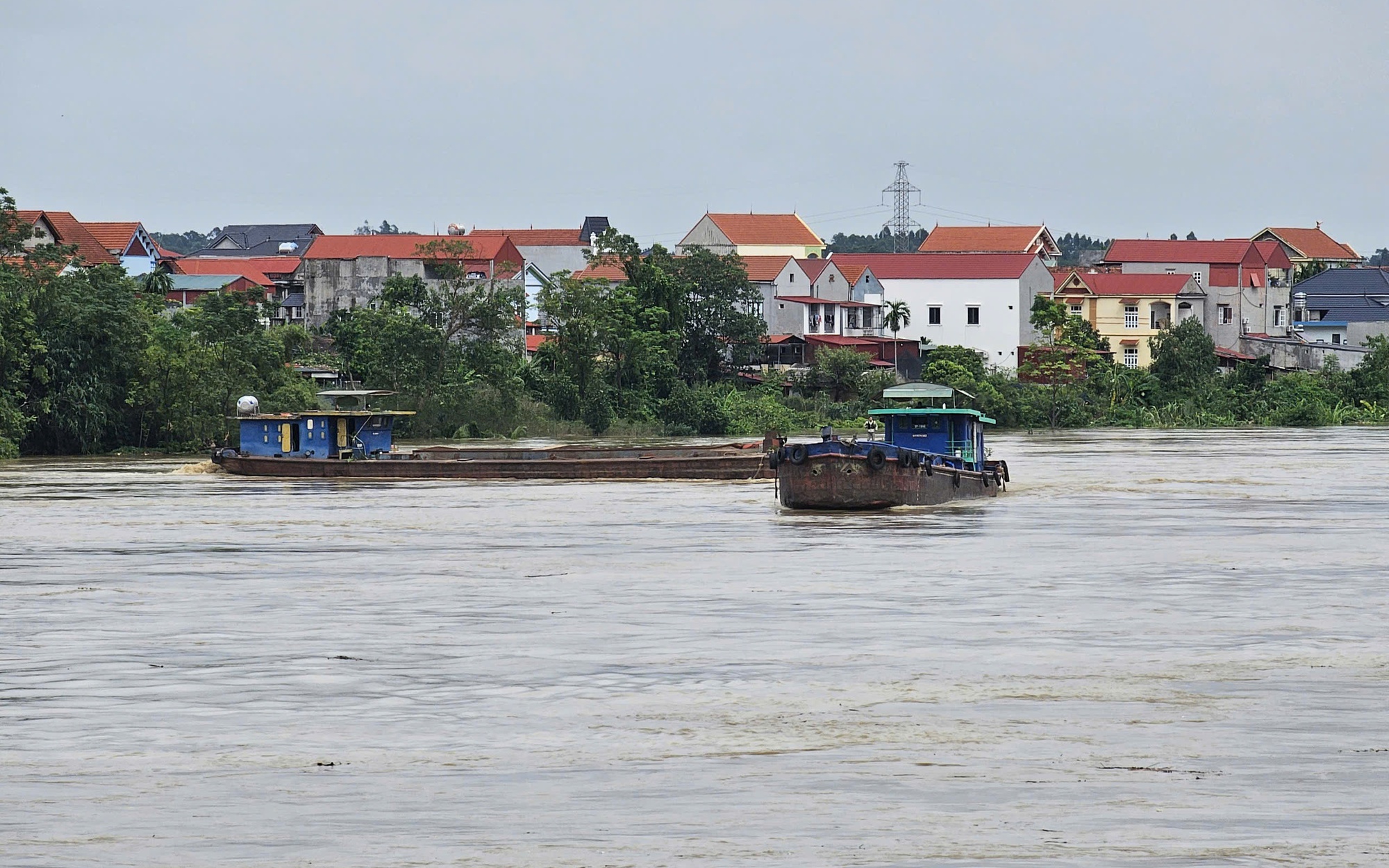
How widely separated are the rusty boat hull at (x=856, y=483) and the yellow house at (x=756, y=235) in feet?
238

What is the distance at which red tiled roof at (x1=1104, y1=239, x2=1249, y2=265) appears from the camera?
291ft

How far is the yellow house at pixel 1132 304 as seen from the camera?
8162cm

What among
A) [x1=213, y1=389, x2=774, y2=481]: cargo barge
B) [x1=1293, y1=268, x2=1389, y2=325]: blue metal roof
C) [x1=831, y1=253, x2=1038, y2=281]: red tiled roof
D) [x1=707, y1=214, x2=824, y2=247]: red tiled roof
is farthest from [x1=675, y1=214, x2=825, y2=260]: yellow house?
[x1=213, y1=389, x2=774, y2=481]: cargo barge

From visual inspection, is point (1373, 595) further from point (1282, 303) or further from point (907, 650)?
point (1282, 303)

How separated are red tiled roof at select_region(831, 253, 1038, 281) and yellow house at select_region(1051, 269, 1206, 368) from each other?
2849 millimetres

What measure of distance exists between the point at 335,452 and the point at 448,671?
28436mm

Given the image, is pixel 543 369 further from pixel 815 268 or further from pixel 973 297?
pixel 973 297

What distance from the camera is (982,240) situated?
104m

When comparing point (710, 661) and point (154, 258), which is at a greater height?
point (154, 258)

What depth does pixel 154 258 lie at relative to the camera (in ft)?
305

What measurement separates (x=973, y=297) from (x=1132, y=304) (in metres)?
7.52

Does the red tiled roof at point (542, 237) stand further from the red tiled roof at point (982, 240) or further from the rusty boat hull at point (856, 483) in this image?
the rusty boat hull at point (856, 483)

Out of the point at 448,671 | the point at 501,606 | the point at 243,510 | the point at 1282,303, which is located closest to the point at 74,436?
the point at 243,510

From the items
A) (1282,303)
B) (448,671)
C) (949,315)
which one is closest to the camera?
(448,671)
